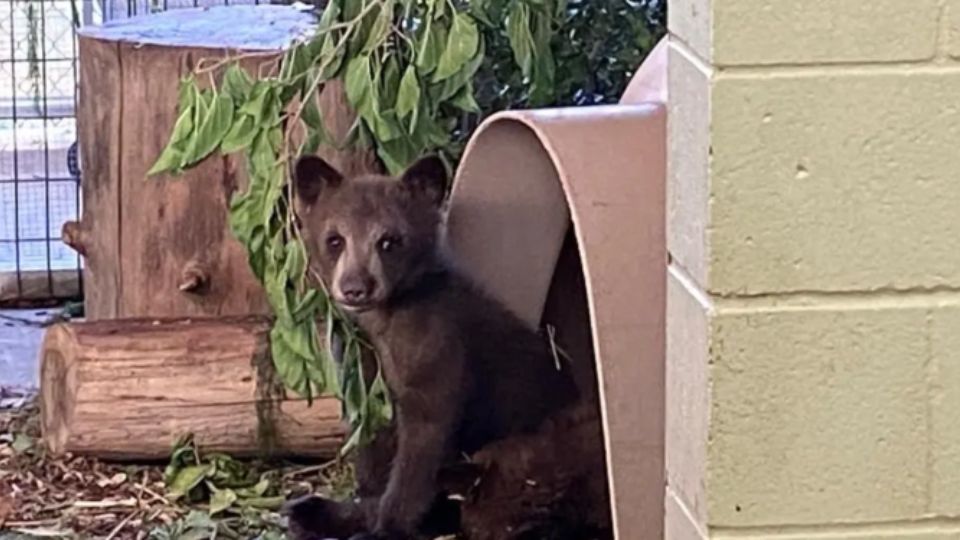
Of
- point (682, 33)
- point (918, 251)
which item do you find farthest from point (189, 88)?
point (918, 251)

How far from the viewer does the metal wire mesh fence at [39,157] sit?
6.38 meters

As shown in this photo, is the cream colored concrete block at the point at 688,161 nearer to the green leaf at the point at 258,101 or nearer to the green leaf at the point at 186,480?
the green leaf at the point at 258,101

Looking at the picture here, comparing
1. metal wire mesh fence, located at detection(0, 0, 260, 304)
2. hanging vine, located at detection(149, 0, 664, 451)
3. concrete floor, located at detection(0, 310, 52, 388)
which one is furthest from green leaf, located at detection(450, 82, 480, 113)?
metal wire mesh fence, located at detection(0, 0, 260, 304)

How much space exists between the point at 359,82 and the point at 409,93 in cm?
10

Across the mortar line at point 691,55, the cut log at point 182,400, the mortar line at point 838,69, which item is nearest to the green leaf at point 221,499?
the cut log at point 182,400

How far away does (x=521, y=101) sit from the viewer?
4.56 m

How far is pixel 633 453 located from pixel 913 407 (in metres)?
0.79

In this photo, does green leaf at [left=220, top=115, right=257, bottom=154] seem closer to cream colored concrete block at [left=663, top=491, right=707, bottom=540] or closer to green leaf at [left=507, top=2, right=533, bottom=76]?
green leaf at [left=507, top=2, right=533, bottom=76]

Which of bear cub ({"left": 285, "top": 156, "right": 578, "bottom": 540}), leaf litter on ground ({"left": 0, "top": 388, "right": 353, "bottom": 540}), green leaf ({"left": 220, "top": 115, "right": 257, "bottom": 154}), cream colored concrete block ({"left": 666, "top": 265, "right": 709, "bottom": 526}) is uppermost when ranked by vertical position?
green leaf ({"left": 220, "top": 115, "right": 257, "bottom": 154})

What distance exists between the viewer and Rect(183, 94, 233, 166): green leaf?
150 inches

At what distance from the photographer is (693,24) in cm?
239

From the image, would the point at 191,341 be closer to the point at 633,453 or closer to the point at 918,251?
the point at 633,453

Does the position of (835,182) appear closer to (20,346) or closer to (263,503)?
(263,503)

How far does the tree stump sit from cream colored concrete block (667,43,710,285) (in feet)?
7.27
